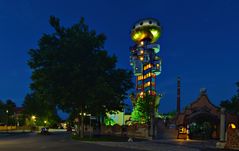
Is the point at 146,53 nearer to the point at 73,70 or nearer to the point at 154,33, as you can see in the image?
the point at 154,33

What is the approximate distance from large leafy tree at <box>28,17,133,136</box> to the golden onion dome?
2237 inches

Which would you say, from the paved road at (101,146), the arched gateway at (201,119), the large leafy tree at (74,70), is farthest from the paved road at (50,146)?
the arched gateway at (201,119)

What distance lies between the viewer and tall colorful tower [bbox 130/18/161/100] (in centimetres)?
10312

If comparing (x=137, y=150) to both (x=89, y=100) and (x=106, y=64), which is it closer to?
(x=89, y=100)

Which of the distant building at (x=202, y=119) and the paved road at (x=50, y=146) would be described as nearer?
the paved road at (x=50, y=146)

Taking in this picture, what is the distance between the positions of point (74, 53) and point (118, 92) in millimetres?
9436

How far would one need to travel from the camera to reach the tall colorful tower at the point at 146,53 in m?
103

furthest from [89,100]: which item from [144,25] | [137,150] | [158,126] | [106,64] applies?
[144,25]

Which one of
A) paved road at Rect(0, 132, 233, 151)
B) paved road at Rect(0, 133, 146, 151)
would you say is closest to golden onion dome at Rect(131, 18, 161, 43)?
paved road at Rect(0, 132, 233, 151)

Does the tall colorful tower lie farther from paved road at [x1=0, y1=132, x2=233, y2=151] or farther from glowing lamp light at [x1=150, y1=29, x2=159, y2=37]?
paved road at [x1=0, y1=132, x2=233, y2=151]

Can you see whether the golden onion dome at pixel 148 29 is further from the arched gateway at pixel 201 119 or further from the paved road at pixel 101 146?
the paved road at pixel 101 146

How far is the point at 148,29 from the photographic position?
103 meters

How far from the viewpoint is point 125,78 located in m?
49.8

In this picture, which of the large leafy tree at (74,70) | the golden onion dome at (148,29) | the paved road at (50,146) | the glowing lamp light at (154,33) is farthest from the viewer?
the glowing lamp light at (154,33)
